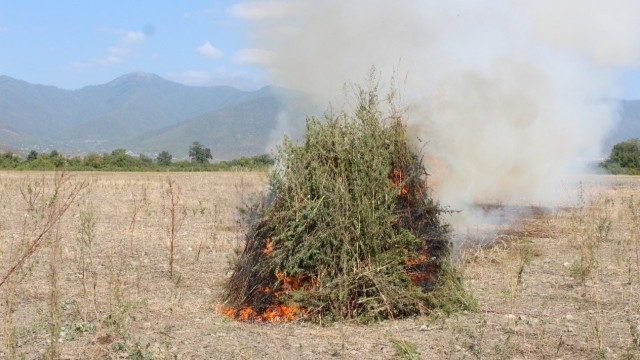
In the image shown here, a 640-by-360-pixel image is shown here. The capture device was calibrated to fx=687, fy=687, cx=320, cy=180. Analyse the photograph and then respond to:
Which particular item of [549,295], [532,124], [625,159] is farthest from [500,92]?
[625,159]

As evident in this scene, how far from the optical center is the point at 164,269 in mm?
11297

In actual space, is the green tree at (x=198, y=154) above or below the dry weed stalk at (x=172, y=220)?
above

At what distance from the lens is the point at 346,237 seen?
26.3ft

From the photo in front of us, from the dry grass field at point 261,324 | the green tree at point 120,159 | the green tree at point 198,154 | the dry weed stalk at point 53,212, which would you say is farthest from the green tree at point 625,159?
the dry weed stalk at point 53,212

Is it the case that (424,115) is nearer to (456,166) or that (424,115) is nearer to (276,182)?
(456,166)

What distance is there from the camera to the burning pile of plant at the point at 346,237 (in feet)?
26.2

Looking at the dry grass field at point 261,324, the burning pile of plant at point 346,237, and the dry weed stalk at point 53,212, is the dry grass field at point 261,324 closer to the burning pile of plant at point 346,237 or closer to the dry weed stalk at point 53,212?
the dry weed stalk at point 53,212

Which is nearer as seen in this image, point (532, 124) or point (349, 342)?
point (349, 342)

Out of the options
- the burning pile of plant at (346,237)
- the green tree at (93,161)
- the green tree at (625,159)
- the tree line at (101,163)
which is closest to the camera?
the burning pile of plant at (346,237)

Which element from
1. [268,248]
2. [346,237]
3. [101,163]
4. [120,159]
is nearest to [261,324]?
[268,248]

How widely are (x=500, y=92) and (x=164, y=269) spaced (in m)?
8.84

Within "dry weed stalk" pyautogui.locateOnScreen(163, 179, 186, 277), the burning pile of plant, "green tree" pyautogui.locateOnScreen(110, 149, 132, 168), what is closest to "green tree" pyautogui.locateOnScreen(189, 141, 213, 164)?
"green tree" pyautogui.locateOnScreen(110, 149, 132, 168)

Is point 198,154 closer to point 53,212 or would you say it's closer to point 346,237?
point 346,237

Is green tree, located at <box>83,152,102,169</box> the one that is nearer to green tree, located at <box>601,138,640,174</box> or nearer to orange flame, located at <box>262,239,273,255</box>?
green tree, located at <box>601,138,640,174</box>
